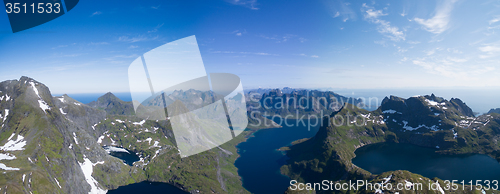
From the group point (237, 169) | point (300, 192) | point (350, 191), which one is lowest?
point (237, 169)

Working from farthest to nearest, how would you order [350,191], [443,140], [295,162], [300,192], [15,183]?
[443,140], [295,162], [350,191], [300,192], [15,183]

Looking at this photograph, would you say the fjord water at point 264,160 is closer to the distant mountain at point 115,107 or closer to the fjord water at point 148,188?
the fjord water at point 148,188

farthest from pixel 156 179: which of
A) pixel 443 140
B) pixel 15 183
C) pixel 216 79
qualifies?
pixel 443 140

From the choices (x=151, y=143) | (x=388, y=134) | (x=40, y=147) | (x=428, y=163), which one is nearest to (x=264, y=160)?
(x=151, y=143)

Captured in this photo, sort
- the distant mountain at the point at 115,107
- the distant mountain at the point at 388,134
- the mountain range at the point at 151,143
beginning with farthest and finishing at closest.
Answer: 1. the distant mountain at the point at 115,107
2. the distant mountain at the point at 388,134
3. the mountain range at the point at 151,143

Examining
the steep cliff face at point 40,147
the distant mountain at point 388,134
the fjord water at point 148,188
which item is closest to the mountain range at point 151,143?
the steep cliff face at point 40,147

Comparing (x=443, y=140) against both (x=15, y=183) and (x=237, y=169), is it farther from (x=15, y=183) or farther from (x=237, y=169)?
(x=15, y=183)

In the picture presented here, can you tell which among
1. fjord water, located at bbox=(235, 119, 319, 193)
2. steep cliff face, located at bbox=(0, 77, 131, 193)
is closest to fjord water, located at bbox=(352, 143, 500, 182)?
fjord water, located at bbox=(235, 119, 319, 193)
